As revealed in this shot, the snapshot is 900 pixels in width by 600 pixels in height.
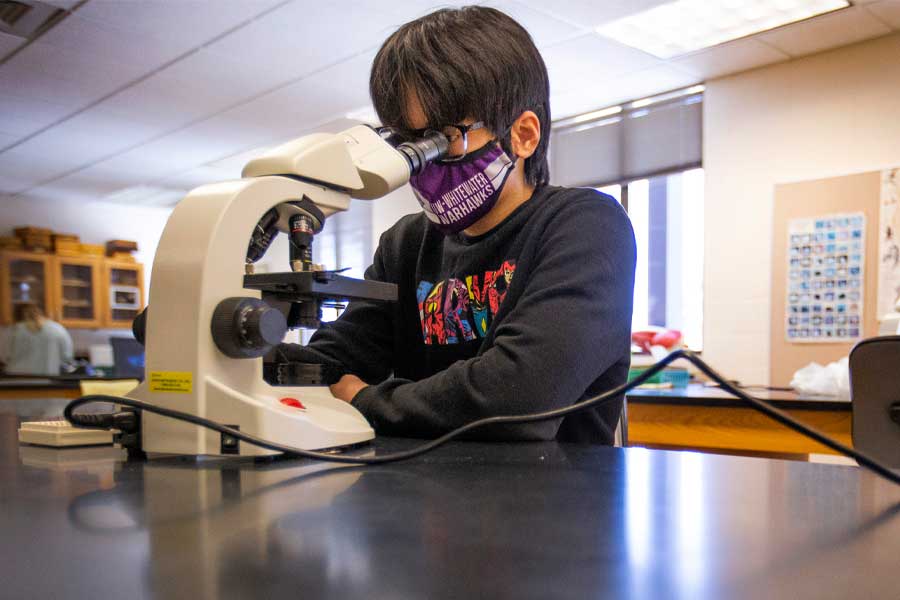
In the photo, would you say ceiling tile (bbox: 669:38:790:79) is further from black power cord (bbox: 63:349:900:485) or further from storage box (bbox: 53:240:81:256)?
storage box (bbox: 53:240:81:256)

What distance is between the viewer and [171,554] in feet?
1.06

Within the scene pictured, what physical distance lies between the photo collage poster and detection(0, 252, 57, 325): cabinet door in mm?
6303

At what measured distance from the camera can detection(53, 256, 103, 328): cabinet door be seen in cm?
684

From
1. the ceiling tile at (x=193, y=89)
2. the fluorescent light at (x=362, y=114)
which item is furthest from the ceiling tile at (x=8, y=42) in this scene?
the fluorescent light at (x=362, y=114)

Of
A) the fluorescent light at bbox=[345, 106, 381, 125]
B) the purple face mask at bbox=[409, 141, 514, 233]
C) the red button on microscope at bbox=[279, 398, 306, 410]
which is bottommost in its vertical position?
the red button on microscope at bbox=[279, 398, 306, 410]

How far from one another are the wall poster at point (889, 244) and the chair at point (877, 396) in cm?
213

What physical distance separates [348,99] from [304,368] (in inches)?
144

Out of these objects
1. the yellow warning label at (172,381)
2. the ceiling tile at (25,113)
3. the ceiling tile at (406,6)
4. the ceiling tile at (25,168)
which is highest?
the ceiling tile at (406,6)

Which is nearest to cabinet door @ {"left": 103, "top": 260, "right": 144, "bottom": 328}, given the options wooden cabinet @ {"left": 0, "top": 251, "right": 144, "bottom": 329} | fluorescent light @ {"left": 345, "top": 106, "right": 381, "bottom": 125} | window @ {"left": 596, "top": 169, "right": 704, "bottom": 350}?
wooden cabinet @ {"left": 0, "top": 251, "right": 144, "bottom": 329}

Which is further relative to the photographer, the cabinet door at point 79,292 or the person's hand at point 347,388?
the cabinet door at point 79,292

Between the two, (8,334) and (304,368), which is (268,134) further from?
(304,368)

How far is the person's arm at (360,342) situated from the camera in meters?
1.11

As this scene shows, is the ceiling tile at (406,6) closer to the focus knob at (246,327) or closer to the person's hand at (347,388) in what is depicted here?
the person's hand at (347,388)

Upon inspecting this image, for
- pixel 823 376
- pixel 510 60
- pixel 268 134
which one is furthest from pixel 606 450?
pixel 268 134
